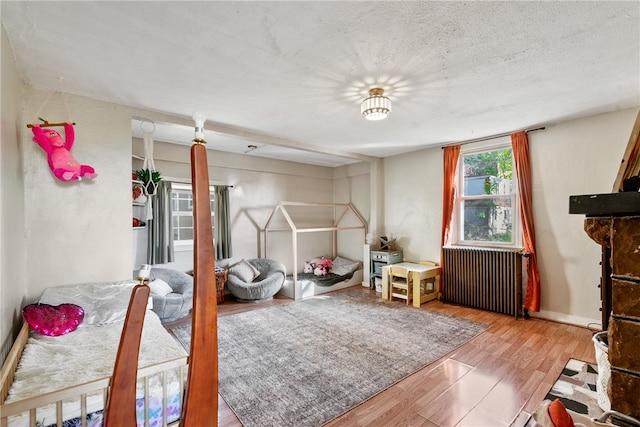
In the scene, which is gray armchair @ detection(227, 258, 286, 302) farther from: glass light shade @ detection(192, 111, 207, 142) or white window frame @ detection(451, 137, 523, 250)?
glass light shade @ detection(192, 111, 207, 142)

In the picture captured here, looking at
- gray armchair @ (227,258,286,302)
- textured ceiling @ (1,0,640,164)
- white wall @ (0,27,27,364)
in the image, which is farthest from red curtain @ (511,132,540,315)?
white wall @ (0,27,27,364)

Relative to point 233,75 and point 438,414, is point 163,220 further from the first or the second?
point 438,414

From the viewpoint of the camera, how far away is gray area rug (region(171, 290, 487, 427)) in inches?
78.2

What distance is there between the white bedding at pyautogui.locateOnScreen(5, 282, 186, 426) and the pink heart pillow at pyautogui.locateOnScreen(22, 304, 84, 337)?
0.15 ft

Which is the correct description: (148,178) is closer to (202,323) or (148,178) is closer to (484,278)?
(202,323)

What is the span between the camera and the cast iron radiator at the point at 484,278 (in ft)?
11.7

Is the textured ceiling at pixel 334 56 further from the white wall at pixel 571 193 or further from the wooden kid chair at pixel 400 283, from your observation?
the wooden kid chair at pixel 400 283

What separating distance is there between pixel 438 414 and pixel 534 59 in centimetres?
A: 254

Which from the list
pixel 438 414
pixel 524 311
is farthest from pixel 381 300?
pixel 438 414

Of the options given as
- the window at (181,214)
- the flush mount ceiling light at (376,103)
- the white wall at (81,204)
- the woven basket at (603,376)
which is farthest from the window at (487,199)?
the white wall at (81,204)

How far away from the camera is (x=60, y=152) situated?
2.25 metres

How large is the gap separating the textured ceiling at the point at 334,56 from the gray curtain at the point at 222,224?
6.31 feet

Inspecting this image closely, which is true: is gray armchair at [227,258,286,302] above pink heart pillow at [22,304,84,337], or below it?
below

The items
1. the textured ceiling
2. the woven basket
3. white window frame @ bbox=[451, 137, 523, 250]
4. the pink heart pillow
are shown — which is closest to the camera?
the textured ceiling
